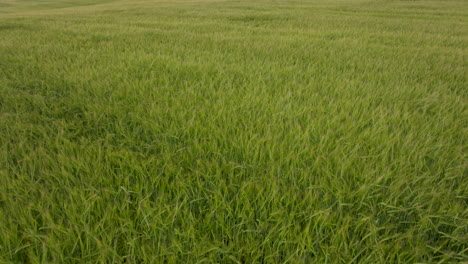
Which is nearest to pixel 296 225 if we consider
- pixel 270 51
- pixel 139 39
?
pixel 270 51

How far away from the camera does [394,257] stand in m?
0.77

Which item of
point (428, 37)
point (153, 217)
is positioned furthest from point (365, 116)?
point (428, 37)

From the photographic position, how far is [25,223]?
32.3 inches

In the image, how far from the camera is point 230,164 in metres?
1.14

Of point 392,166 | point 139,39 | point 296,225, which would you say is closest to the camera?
point 296,225

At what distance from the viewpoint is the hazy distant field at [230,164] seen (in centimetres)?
80

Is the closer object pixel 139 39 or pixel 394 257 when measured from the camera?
pixel 394 257

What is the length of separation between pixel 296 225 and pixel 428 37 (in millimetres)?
4750

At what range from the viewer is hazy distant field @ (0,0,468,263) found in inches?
31.5

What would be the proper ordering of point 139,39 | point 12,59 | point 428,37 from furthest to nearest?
1. point 428,37
2. point 139,39
3. point 12,59

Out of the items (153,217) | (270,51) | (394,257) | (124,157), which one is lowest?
(394,257)

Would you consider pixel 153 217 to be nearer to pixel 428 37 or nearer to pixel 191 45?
pixel 191 45

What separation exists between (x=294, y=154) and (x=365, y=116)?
2.21ft

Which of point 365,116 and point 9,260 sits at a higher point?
point 365,116
